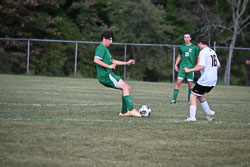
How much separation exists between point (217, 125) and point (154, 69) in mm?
21713

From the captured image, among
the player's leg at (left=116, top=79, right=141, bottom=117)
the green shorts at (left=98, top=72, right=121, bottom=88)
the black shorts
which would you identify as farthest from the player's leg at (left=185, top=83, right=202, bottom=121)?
the green shorts at (left=98, top=72, right=121, bottom=88)

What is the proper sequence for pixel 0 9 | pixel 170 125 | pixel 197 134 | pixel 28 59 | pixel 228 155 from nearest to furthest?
pixel 228 155
pixel 197 134
pixel 170 125
pixel 28 59
pixel 0 9

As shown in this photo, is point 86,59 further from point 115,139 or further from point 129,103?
point 115,139

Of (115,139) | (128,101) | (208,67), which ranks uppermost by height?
(208,67)

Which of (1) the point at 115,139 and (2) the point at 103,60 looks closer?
(1) the point at 115,139

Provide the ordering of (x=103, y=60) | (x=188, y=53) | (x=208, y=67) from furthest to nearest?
(x=188, y=53) < (x=103, y=60) < (x=208, y=67)

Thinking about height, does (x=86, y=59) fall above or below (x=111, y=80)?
below

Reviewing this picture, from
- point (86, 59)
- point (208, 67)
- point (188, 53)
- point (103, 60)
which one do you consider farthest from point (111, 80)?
point (86, 59)

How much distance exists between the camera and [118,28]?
3412 centimetres

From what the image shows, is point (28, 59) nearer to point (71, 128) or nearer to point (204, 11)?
point (204, 11)

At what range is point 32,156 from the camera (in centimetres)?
542

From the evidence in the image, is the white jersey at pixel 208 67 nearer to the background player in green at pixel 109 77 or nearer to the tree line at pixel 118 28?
the background player in green at pixel 109 77

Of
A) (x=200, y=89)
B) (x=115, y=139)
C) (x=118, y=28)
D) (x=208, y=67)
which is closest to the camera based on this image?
(x=115, y=139)

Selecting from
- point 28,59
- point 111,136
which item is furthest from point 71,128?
point 28,59
